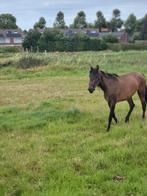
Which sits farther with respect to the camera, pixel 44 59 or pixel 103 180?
pixel 44 59

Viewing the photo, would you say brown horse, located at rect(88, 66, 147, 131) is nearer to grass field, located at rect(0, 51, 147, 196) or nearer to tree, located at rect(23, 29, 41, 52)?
grass field, located at rect(0, 51, 147, 196)

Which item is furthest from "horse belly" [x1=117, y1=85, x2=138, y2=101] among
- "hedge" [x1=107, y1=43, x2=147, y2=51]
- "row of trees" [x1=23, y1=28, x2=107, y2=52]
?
"hedge" [x1=107, y1=43, x2=147, y2=51]

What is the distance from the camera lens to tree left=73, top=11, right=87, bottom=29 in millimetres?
134125

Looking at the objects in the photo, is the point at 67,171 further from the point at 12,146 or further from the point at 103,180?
the point at 12,146

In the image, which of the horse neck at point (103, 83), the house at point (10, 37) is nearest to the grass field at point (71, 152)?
the horse neck at point (103, 83)

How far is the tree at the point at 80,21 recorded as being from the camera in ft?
440

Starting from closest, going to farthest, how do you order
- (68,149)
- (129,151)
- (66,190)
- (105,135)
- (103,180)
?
1. (66,190)
2. (103,180)
3. (129,151)
4. (68,149)
5. (105,135)

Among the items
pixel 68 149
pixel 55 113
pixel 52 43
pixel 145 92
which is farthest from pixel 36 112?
pixel 52 43

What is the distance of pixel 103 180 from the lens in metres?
6.98

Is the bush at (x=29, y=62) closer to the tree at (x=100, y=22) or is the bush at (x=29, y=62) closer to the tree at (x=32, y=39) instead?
the tree at (x=32, y=39)

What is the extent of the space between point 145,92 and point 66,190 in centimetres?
669

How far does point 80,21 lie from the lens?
135750 millimetres

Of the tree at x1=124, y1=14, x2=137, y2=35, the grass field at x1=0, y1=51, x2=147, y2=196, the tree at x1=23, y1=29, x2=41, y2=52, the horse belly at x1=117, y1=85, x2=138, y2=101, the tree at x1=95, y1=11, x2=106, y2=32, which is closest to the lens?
the grass field at x1=0, y1=51, x2=147, y2=196

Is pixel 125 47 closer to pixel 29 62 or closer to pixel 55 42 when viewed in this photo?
pixel 55 42
